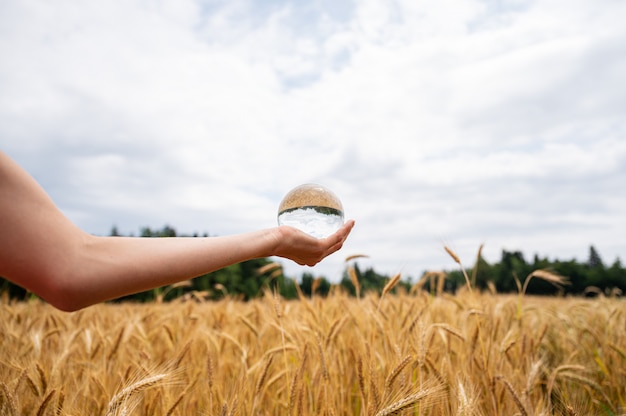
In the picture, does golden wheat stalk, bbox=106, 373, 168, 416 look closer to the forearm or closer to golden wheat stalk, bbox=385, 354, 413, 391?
the forearm

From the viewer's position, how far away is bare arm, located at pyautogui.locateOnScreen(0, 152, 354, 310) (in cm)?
108

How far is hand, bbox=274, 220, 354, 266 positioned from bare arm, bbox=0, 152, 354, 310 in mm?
331

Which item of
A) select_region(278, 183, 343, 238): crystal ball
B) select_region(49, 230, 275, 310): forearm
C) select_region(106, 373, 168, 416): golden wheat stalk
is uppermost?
select_region(278, 183, 343, 238): crystal ball

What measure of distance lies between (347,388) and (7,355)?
7.62 feet

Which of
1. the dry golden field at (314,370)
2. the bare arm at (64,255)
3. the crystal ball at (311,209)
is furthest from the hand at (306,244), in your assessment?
the dry golden field at (314,370)

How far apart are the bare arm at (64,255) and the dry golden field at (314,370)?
0.55 m

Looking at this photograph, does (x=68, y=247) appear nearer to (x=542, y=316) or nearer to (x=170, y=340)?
(x=170, y=340)

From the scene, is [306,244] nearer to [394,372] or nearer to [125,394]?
[394,372]

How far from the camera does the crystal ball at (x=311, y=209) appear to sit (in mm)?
1631

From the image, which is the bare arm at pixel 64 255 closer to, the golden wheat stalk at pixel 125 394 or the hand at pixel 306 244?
the hand at pixel 306 244

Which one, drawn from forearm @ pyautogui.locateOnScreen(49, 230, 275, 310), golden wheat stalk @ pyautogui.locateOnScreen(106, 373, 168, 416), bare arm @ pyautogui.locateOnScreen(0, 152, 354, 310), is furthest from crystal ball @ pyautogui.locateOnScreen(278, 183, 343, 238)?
golden wheat stalk @ pyautogui.locateOnScreen(106, 373, 168, 416)

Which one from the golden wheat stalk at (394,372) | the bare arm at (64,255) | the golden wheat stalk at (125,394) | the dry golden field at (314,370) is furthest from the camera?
the dry golden field at (314,370)

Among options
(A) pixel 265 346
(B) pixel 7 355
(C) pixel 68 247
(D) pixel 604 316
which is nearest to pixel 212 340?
(A) pixel 265 346

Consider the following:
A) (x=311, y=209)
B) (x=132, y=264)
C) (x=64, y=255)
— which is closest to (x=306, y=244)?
(x=311, y=209)
